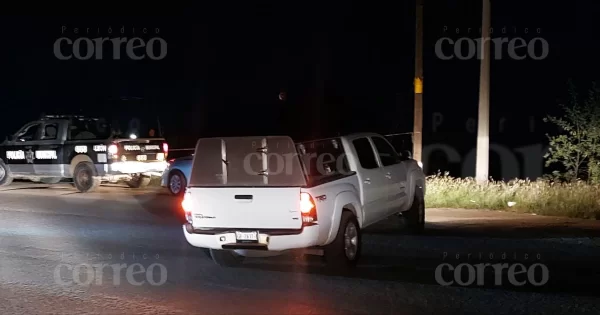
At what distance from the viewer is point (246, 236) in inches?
367

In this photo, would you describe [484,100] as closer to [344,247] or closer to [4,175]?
[344,247]

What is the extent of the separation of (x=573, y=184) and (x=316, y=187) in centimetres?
916

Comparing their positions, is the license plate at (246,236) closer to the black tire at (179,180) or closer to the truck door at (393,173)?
the truck door at (393,173)

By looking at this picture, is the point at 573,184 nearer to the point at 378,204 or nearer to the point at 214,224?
the point at 378,204

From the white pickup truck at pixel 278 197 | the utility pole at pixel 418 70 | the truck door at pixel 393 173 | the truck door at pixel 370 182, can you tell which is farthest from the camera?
the utility pole at pixel 418 70

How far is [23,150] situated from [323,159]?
13200 mm

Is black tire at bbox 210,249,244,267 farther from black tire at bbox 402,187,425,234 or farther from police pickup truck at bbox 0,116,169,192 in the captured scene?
police pickup truck at bbox 0,116,169,192

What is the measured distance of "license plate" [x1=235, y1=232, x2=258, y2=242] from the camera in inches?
365

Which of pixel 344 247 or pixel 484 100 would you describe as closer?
pixel 344 247

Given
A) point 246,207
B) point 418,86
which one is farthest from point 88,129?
point 246,207

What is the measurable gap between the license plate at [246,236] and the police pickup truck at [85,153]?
416 inches

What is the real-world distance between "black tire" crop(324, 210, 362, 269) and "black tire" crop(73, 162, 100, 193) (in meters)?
11.4

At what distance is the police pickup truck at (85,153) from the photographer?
63.4 ft

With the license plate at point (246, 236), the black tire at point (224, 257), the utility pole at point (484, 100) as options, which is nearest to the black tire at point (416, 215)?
the black tire at point (224, 257)
